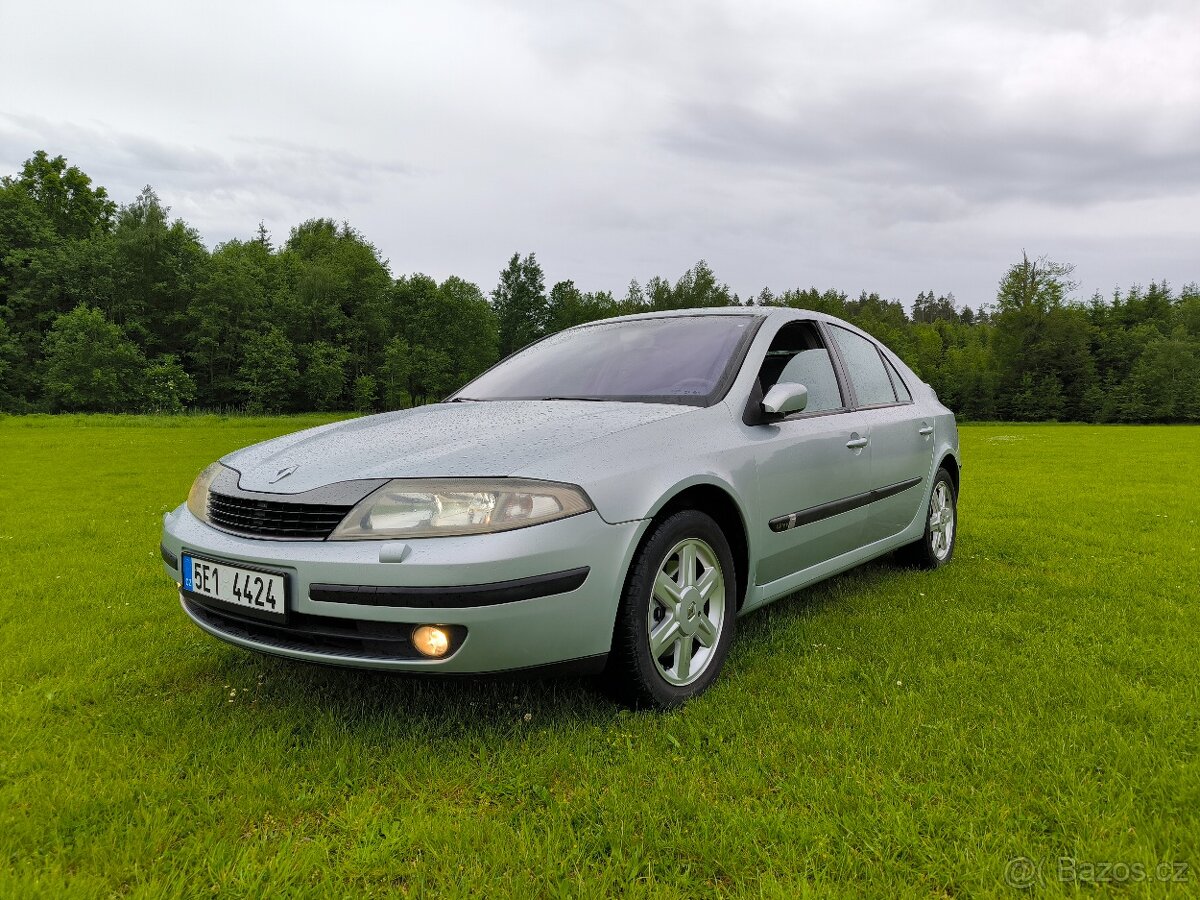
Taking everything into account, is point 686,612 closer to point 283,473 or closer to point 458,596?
point 458,596

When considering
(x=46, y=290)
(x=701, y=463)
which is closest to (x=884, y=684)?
(x=701, y=463)

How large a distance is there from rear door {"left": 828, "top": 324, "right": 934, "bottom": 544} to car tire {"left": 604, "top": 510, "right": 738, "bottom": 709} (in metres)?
1.43

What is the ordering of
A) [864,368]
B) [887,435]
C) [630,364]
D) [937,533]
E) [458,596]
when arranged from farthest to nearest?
[937,533] → [864,368] → [887,435] → [630,364] → [458,596]

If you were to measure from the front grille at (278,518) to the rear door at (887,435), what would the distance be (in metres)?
2.76

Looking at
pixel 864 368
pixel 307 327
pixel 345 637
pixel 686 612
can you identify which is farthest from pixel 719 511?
pixel 307 327

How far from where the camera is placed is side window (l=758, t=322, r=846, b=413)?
3.57 meters

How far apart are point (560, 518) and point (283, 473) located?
1007mm

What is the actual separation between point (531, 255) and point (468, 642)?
79.9m

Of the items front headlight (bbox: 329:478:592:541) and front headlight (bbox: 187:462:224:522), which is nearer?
front headlight (bbox: 329:478:592:541)

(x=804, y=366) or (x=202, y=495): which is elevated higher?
(x=804, y=366)

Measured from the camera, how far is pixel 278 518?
2496 mm

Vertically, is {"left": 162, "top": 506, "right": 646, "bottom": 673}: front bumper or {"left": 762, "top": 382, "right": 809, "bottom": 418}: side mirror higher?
{"left": 762, "top": 382, "right": 809, "bottom": 418}: side mirror

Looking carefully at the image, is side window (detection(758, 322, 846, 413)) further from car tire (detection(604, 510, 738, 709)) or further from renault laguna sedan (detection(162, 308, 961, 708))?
car tire (detection(604, 510, 738, 709))

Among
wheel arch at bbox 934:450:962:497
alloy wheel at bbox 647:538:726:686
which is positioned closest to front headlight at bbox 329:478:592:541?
alloy wheel at bbox 647:538:726:686
